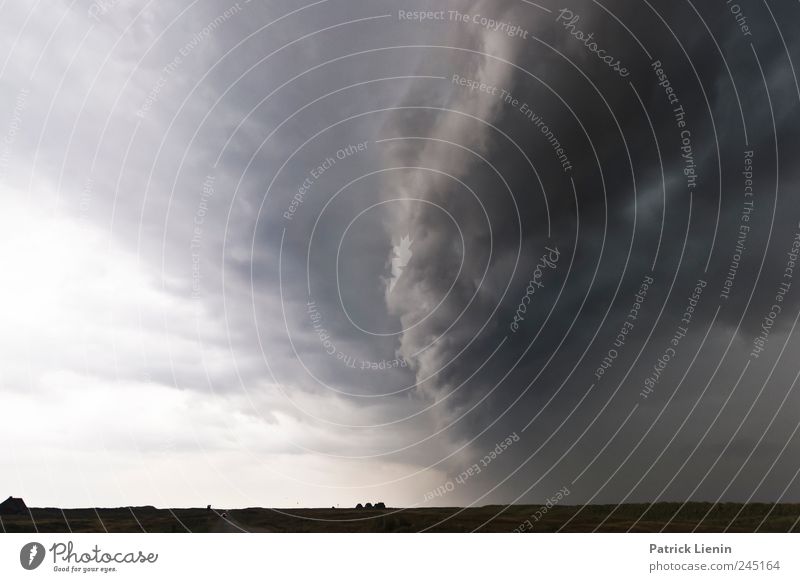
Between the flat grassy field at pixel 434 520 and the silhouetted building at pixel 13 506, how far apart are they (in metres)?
0.27

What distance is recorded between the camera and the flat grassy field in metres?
19.3

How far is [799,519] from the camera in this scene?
2025 cm

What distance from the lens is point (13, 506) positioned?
20141 millimetres

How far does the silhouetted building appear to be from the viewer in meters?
20.0
